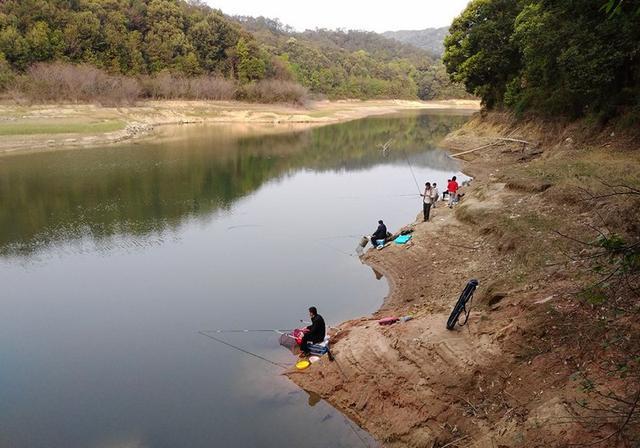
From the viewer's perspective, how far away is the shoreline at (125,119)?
48.4m

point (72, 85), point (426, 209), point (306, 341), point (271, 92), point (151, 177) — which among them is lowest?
point (306, 341)

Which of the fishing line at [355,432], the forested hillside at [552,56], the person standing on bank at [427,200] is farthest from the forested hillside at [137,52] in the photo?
the fishing line at [355,432]

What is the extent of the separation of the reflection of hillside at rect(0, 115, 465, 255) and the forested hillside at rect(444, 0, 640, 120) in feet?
27.2

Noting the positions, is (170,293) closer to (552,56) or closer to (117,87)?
(552,56)

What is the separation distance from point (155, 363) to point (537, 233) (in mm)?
11494

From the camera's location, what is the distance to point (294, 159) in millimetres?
47031

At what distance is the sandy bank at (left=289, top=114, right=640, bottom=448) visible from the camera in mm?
7887

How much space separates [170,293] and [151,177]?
834 inches

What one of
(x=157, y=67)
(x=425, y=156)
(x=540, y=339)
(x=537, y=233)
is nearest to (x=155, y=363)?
(x=540, y=339)

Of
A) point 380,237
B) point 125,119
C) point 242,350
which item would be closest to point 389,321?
point 242,350

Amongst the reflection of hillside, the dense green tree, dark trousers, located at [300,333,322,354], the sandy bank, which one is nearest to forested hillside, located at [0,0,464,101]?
the reflection of hillside

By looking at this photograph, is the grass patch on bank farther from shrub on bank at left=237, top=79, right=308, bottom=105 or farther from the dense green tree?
shrub on bank at left=237, top=79, right=308, bottom=105

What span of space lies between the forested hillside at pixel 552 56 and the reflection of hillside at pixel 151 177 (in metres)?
8.30

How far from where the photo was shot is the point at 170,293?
55.3ft
